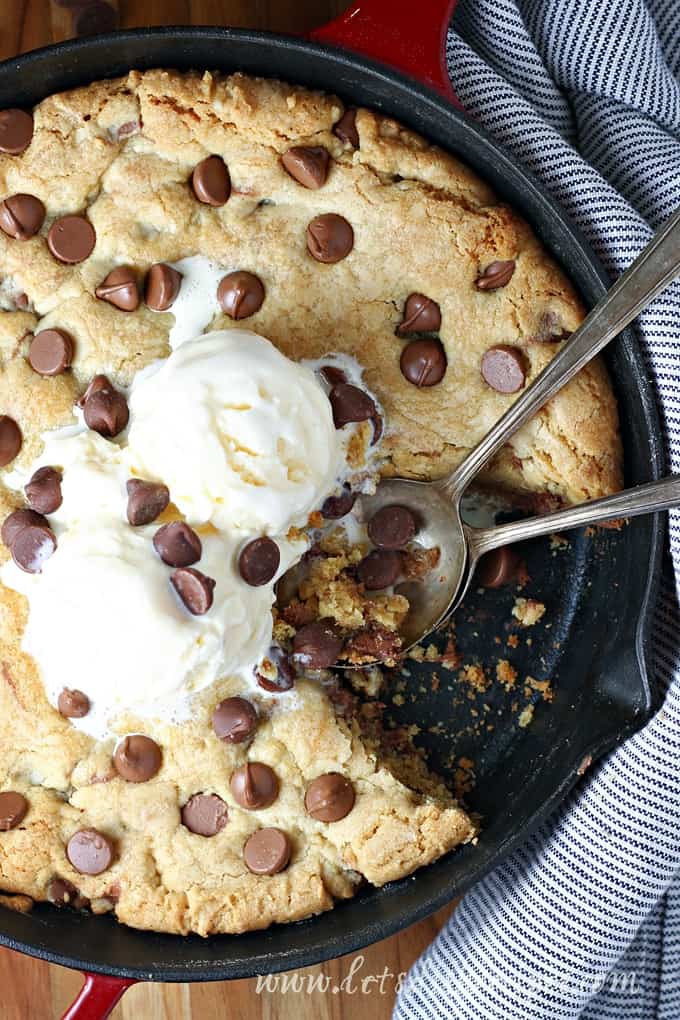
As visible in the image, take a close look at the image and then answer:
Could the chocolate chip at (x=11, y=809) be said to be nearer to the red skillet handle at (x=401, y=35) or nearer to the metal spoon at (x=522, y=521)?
the metal spoon at (x=522, y=521)

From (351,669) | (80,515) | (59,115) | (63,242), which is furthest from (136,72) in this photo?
(351,669)

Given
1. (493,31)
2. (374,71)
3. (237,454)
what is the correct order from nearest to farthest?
(237,454), (374,71), (493,31)

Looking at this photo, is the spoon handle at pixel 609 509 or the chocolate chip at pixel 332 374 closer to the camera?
the spoon handle at pixel 609 509

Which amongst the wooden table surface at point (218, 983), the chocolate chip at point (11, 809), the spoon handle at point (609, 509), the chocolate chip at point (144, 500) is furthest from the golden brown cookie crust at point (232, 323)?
the wooden table surface at point (218, 983)

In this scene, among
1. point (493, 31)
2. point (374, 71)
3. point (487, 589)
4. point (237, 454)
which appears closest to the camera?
point (237, 454)

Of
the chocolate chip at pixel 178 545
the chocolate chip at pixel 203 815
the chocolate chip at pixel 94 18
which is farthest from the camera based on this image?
the chocolate chip at pixel 94 18

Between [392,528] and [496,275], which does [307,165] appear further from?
[392,528]

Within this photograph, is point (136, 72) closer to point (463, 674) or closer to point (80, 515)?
point (80, 515)
